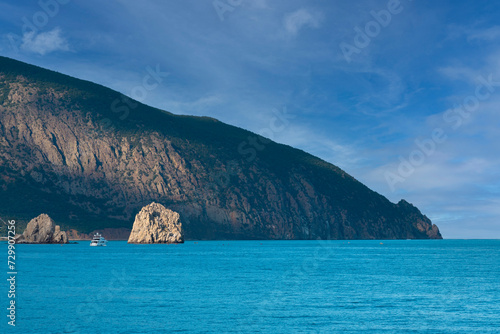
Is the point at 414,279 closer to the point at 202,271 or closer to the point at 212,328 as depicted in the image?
the point at 202,271

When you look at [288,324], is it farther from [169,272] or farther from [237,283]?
[169,272]

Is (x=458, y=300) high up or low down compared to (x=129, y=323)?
up

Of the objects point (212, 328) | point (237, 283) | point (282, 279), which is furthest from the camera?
point (282, 279)

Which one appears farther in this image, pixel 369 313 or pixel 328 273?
pixel 328 273

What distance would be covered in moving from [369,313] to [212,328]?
55.4ft

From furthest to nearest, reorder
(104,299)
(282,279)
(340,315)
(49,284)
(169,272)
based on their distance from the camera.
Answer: (169,272) < (282,279) < (49,284) < (104,299) < (340,315)

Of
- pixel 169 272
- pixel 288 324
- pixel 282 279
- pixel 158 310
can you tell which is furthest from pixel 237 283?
pixel 288 324

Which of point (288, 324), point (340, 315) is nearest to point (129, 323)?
point (288, 324)

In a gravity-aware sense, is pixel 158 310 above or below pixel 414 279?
below

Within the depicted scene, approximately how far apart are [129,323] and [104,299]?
15347 mm

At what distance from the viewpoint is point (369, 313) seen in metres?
53.3

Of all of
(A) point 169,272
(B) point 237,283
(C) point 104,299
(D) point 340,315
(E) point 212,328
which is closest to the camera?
(E) point 212,328

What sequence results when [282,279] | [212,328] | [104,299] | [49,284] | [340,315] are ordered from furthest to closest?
[282,279] < [49,284] < [104,299] < [340,315] < [212,328]

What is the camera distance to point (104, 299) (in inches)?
2425
